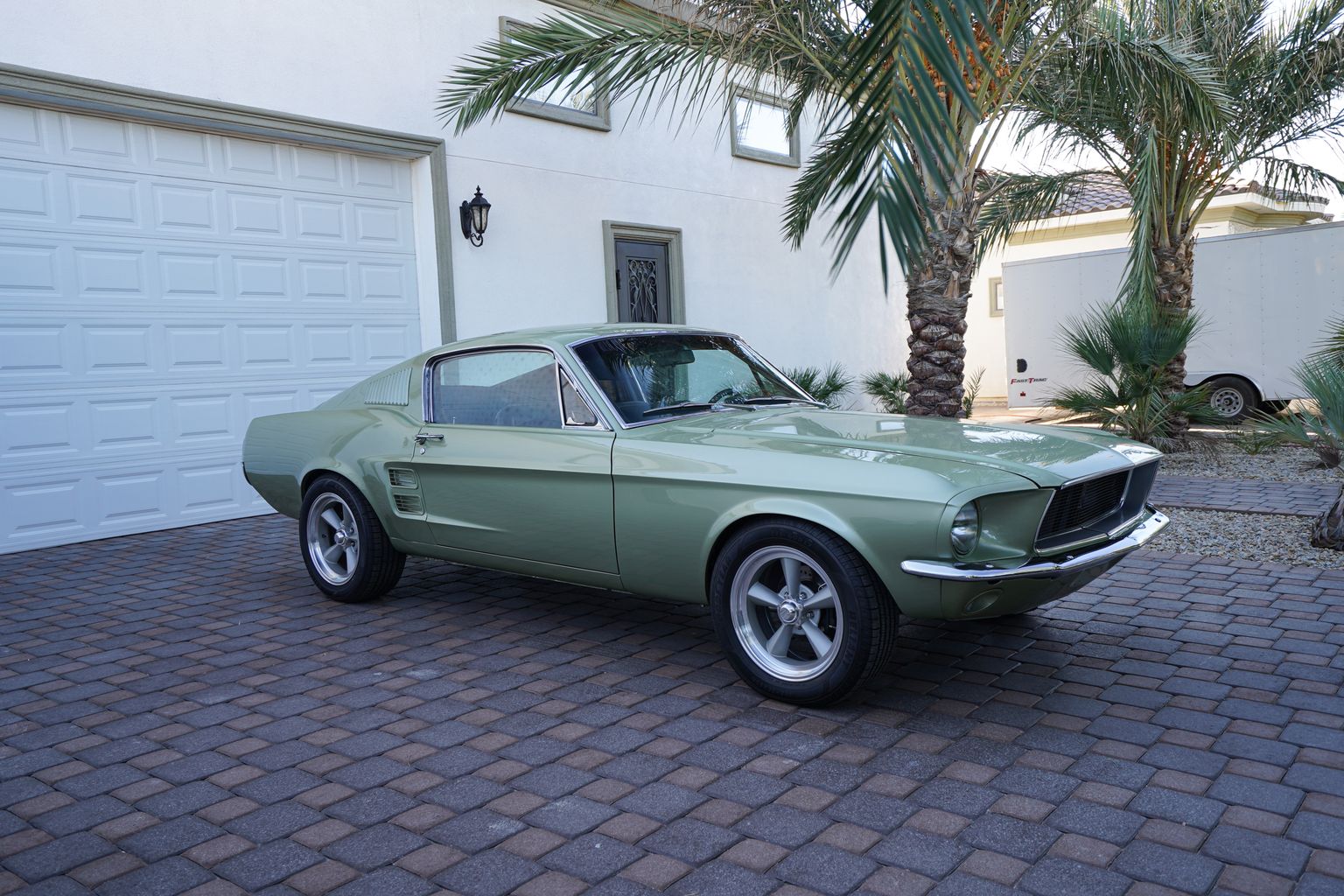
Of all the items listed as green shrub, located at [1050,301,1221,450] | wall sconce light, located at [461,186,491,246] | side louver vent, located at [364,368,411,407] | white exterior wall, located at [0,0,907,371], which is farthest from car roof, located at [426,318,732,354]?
green shrub, located at [1050,301,1221,450]

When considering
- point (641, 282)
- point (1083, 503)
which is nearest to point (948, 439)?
point (1083, 503)

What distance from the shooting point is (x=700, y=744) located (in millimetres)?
3436

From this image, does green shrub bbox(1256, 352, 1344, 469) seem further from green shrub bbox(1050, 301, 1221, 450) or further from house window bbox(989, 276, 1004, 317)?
house window bbox(989, 276, 1004, 317)

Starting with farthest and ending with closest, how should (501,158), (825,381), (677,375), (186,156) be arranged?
(825,381), (501,158), (186,156), (677,375)

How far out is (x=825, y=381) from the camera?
1438cm

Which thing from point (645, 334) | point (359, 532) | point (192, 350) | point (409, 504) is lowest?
point (359, 532)

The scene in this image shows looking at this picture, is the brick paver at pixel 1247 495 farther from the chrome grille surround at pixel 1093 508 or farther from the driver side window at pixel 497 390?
the driver side window at pixel 497 390

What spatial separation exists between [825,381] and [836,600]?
11050 mm

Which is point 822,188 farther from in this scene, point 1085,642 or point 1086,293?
point 1086,293

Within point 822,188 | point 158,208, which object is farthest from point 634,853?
point 158,208

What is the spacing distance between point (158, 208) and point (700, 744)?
22.0 feet

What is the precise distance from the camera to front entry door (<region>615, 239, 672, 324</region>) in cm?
1162

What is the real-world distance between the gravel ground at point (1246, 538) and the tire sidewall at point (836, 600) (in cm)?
362

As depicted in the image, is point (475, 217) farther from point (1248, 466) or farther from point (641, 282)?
point (1248, 466)
